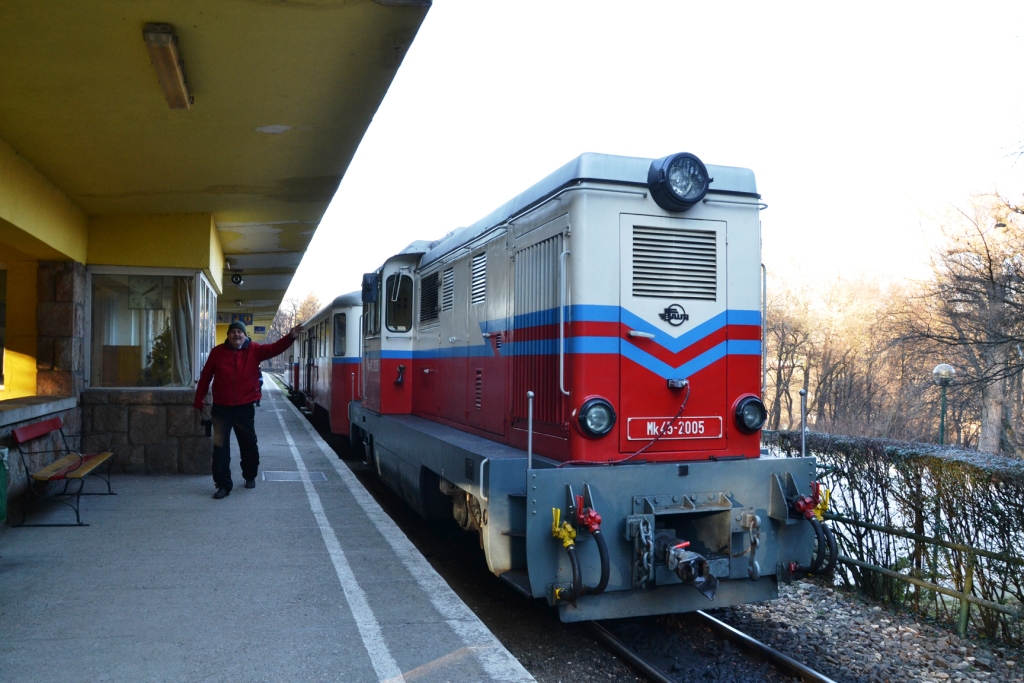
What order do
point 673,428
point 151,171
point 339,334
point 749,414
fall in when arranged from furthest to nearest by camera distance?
point 339,334 → point 151,171 → point 749,414 → point 673,428

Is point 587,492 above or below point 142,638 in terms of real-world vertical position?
above

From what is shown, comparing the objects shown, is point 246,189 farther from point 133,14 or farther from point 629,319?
point 629,319

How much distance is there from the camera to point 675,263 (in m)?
5.38

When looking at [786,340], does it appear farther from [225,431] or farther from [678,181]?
[678,181]

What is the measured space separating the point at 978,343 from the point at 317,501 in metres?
14.3

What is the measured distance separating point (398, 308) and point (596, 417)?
4.70 meters

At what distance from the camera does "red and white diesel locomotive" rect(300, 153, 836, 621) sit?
188 inches

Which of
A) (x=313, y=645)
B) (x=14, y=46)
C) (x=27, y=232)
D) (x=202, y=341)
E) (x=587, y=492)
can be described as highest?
(x=14, y=46)

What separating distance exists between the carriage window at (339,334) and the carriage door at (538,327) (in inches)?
370

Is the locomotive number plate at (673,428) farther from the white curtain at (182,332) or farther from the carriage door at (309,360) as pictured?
the carriage door at (309,360)

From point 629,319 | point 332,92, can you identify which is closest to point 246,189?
point 332,92

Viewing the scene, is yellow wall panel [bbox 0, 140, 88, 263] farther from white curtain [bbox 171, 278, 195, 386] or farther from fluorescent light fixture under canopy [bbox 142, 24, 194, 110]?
fluorescent light fixture under canopy [bbox 142, 24, 194, 110]

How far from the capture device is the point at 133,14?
172 inches

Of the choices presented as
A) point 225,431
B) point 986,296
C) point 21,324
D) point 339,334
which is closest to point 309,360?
point 339,334
